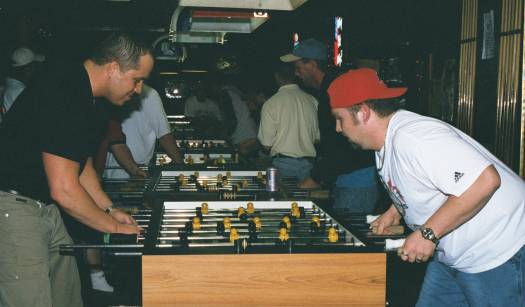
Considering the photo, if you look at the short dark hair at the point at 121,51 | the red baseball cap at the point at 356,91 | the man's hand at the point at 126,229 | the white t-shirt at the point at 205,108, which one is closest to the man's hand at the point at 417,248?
the red baseball cap at the point at 356,91

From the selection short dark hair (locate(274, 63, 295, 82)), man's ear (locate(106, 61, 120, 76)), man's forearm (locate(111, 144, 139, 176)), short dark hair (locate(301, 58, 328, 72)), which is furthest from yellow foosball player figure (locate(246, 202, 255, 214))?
short dark hair (locate(274, 63, 295, 82))

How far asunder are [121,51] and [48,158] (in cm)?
61

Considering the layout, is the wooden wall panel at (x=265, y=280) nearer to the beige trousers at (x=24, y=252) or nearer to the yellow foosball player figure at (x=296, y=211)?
the beige trousers at (x=24, y=252)

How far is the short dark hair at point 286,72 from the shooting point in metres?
6.32

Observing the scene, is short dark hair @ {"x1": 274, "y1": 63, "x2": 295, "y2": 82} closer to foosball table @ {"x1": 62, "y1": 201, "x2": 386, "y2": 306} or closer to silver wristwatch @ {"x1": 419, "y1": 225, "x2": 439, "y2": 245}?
foosball table @ {"x1": 62, "y1": 201, "x2": 386, "y2": 306}

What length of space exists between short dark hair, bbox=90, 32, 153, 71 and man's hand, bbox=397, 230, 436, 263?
4.97ft

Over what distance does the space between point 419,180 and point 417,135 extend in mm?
209

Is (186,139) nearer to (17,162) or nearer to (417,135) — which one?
(17,162)

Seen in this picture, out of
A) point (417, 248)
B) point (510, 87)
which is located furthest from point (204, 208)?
point (510, 87)

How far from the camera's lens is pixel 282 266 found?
8.45 feet

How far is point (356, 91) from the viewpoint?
2.62m

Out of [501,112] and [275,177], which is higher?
[501,112]

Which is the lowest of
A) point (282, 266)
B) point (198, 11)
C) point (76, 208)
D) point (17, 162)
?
point (282, 266)

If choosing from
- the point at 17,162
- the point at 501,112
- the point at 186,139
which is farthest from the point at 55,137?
the point at 186,139
